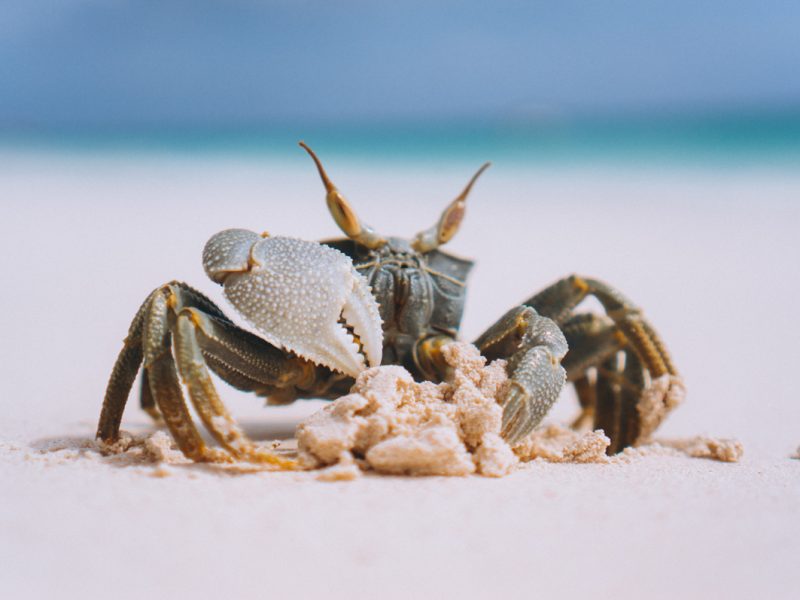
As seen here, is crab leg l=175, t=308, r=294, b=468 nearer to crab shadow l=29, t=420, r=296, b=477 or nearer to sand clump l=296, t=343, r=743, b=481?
crab shadow l=29, t=420, r=296, b=477

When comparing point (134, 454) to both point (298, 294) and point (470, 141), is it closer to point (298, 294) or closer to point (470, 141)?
point (298, 294)

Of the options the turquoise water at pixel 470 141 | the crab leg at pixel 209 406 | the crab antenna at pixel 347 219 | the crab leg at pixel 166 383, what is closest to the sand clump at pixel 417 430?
the crab leg at pixel 209 406

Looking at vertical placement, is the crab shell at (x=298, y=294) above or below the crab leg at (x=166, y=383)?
above

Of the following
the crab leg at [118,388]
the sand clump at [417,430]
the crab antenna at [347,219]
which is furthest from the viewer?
the crab antenna at [347,219]

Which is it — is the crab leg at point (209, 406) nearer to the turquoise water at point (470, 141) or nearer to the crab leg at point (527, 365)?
the crab leg at point (527, 365)

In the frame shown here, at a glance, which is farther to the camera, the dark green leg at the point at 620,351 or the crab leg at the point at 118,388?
the dark green leg at the point at 620,351

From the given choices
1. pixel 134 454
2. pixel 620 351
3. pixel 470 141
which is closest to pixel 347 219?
pixel 134 454
